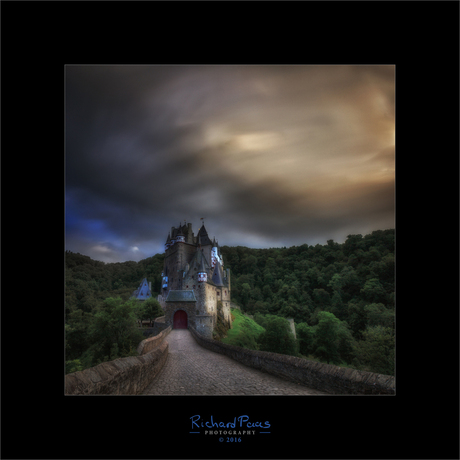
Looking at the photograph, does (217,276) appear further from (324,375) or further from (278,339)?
(324,375)

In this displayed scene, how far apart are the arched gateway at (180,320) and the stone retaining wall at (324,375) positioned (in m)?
19.1

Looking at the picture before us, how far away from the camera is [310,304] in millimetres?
22938

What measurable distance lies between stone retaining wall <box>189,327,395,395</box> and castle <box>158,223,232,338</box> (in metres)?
15.5

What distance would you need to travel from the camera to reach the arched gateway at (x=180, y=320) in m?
25.2

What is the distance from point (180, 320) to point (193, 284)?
4.67m

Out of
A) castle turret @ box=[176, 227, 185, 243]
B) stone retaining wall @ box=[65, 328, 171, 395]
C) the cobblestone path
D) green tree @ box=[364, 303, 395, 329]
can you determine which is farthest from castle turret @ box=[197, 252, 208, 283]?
stone retaining wall @ box=[65, 328, 171, 395]

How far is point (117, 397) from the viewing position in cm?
348

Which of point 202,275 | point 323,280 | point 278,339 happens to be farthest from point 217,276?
point 323,280

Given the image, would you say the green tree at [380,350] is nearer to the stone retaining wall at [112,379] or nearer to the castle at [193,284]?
the castle at [193,284]

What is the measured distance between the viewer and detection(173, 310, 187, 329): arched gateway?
993 inches

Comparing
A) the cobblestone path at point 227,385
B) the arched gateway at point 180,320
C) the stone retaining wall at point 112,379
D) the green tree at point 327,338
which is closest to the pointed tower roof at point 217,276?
the arched gateway at point 180,320
